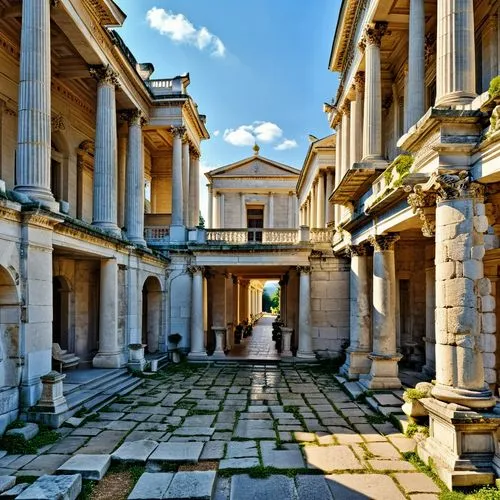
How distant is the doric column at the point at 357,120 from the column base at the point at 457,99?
6912 millimetres

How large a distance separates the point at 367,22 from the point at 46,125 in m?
8.54

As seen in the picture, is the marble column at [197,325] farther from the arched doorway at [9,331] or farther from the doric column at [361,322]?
the arched doorway at [9,331]

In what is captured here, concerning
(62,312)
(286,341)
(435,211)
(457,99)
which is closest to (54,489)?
(435,211)

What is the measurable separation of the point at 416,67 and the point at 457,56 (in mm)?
2572

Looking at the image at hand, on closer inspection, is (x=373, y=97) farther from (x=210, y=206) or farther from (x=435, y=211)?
(x=210, y=206)

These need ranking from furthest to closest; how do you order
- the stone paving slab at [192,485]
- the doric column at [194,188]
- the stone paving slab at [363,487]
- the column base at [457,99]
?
the doric column at [194,188]
the column base at [457,99]
the stone paving slab at [363,487]
the stone paving slab at [192,485]

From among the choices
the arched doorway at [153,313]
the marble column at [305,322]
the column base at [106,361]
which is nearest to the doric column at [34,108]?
the column base at [106,361]

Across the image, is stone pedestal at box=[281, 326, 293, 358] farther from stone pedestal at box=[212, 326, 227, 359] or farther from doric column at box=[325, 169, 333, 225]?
doric column at box=[325, 169, 333, 225]

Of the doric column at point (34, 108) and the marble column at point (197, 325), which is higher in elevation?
the doric column at point (34, 108)

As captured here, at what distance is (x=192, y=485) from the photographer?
17.6 ft

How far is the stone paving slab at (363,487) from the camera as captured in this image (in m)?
5.27

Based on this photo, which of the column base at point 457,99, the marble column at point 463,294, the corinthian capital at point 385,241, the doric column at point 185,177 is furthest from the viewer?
the doric column at point 185,177

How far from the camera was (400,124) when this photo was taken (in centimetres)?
1263

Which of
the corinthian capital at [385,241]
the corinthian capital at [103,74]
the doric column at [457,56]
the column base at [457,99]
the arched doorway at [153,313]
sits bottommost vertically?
the arched doorway at [153,313]
